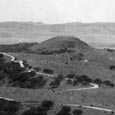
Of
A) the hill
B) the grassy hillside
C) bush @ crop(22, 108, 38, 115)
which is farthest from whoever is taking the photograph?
the hill

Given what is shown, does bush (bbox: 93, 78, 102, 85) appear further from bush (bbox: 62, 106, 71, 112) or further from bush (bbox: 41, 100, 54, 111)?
bush (bbox: 62, 106, 71, 112)

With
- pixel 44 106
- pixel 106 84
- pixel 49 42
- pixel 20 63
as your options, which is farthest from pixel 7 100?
pixel 49 42

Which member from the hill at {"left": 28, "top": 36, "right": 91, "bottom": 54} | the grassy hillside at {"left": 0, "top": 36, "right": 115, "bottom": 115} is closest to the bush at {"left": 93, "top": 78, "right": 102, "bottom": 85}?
the grassy hillside at {"left": 0, "top": 36, "right": 115, "bottom": 115}

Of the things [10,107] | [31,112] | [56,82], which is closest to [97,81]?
[56,82]

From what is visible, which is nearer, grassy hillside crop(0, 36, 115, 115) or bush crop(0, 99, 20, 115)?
bush crop(0, 99, 20, 115)

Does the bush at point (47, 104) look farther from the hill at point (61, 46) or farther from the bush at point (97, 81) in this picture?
the hill at point (61, 46)

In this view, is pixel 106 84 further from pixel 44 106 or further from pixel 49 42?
pixel 49 42

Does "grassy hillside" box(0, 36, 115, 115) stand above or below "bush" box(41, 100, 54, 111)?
below

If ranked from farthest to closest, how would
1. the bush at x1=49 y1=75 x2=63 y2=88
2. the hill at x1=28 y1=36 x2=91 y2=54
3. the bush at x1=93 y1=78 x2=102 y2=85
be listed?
the hill at x1=28 y1=36 x2=91 y2=54
the bush at x1=93 y1=78 x2=102 y2=85
the bush at x1=49 y1=75 x2=63 y2=88

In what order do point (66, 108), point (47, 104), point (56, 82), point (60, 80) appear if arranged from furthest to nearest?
1. point (60, 80)
2. point (56, 82)
3. point (47, 104)
4. point (66, 108)

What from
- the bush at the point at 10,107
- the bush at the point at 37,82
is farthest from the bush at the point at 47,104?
the bush at the point at 37,82

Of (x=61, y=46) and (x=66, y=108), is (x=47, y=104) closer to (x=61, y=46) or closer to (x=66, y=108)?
(x=66, y=108)

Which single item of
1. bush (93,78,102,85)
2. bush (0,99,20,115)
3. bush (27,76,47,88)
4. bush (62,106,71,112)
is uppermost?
bush (62,106,71,112)
